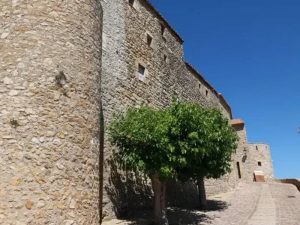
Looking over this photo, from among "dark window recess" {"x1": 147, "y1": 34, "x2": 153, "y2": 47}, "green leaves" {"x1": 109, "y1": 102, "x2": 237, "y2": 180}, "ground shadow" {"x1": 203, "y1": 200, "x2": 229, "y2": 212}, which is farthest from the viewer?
"dark window recess" {"x1": 147, "y1": 34, "x2": 153, "y2": 47}

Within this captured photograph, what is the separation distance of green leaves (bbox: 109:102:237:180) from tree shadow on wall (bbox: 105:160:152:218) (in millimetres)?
573

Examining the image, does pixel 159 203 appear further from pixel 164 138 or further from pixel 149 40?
pixel 149 40

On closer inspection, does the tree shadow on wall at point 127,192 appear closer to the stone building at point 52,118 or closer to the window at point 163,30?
the stone building at point 52,118

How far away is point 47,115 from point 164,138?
11.5 ft

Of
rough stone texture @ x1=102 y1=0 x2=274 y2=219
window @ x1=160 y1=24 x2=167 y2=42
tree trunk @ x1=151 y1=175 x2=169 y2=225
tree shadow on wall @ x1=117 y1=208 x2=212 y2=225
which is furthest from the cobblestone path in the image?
window @ x1=160 y1=24 x2=167 y2=42

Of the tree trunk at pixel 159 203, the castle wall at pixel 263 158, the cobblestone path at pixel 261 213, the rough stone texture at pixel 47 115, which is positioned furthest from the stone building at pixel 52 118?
the castle wall at pixel 263 158

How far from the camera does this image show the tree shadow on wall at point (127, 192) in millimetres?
10617

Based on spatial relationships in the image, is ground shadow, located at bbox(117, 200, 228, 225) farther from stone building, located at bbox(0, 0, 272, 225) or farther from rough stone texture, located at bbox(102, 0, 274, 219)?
stone building, located at bbox(0, 0, 272, 225)

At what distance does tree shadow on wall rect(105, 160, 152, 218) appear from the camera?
34.8 ft

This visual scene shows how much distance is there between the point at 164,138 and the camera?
9.57m

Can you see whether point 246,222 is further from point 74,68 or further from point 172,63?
point 172,63

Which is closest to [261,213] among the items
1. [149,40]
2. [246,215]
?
[246,215]

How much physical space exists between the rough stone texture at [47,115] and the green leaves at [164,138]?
178cm

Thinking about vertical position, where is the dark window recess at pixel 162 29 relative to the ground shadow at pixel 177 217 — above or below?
above
